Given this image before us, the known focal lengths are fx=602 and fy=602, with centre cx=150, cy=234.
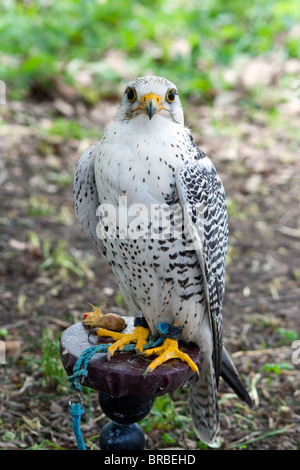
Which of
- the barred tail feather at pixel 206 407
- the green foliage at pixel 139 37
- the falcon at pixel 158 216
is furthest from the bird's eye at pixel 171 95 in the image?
the green foliage at pixel 139 37

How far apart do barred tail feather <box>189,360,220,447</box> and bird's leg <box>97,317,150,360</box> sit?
1.36ft

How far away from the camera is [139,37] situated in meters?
9.08

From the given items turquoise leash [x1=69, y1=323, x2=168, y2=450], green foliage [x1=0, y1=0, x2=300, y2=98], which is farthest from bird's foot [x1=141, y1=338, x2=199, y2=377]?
green foliage [x1=0, y1=0, x2=300, y2=98]

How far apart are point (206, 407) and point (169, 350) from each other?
0.62m

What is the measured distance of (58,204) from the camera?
18.6 feet

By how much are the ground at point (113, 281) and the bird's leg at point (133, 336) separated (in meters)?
0.73

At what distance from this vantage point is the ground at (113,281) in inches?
136

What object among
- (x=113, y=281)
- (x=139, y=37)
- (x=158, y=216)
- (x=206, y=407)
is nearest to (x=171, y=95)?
(x=158, y=216)

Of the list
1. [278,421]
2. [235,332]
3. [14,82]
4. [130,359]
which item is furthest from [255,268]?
[14,82]

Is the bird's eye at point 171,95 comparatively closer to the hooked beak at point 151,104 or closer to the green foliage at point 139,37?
the hooked beak at point 151,104

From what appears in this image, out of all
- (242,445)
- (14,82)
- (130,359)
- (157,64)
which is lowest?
(242,445)

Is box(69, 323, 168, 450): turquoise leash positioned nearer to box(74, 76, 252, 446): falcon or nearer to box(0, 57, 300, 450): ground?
box(74, 76, 252, 446): falcon
